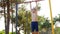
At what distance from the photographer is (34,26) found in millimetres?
8477

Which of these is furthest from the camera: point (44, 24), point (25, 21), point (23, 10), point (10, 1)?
point (44, 24)

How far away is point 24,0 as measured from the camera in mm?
13500

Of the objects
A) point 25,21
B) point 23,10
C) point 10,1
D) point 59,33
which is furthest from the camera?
point 59,33

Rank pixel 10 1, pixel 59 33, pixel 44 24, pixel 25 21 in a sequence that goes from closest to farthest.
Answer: pixel 10 1
pixel 25 21
pixel 59 33
pixel 44 24

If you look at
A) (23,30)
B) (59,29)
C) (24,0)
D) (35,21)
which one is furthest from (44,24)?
(35,21)

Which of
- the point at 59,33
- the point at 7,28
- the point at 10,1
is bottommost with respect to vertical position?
the point at 59,33

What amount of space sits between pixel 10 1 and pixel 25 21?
16.7ft

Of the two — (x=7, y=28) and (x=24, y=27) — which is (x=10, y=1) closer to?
(x=7, y=28)

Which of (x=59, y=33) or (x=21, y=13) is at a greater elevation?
(x=21, y=13)

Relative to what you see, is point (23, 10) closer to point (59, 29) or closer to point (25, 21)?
point (25, 21)

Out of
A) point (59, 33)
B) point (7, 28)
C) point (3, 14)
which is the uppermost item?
point (3, 14)

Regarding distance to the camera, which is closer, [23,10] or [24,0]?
[24,0]

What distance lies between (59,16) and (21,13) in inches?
339

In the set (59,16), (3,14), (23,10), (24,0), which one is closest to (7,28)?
(3,14)
